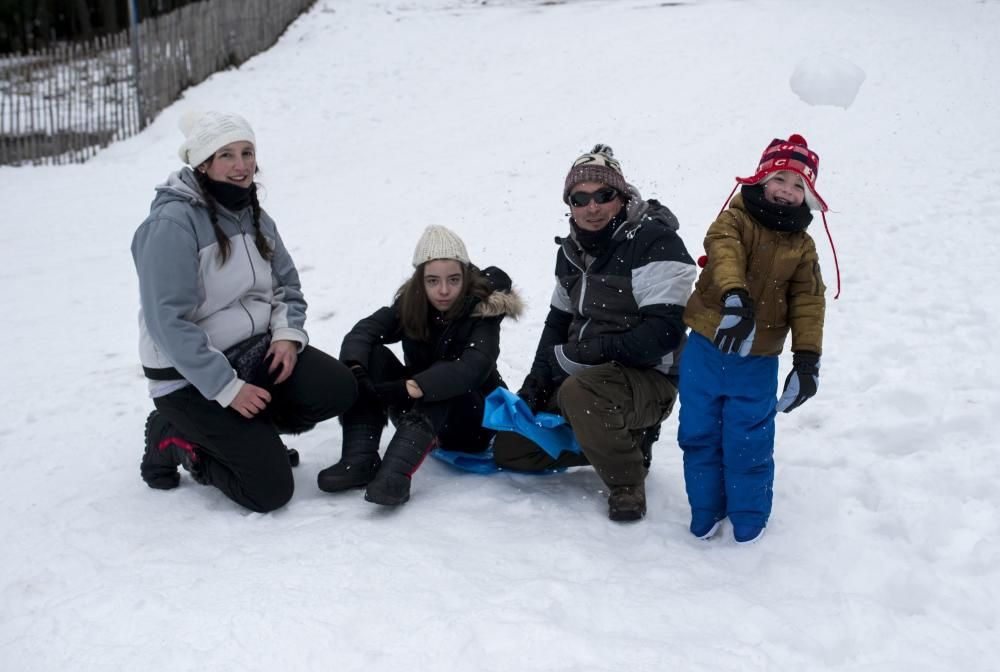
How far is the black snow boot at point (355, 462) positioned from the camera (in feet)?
10.4

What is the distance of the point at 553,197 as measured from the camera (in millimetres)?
7031

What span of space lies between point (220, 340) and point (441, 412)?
0.91 m

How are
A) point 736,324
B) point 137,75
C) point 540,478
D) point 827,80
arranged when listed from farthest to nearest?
point 137,75 → point 827,80 → point 540,478 → point 736,324

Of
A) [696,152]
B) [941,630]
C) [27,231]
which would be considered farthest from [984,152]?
[27,231]

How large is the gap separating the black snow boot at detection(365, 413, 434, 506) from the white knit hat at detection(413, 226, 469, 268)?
647 millimetres

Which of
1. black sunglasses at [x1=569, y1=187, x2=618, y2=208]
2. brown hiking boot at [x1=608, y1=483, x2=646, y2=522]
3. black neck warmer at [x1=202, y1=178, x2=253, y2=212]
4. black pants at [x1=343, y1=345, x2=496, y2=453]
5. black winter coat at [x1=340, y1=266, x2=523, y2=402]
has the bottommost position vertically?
brown hiking boot at [x1=608, y1=483, x2=646, y2=522]

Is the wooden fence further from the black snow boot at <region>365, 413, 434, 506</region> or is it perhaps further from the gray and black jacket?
the gray and black jacket

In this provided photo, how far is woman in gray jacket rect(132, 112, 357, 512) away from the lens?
2930 mm

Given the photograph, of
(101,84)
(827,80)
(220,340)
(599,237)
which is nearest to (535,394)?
(599,237)

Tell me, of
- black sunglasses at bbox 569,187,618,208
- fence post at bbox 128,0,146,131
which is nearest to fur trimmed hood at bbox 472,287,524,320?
black sunglasses at bbox 569,187,618,208

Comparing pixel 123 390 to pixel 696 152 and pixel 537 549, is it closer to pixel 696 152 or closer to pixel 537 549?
pixel 537 549

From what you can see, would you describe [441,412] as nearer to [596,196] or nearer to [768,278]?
[596,196]

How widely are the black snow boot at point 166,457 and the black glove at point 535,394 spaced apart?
4.29ft

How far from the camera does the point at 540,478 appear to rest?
343 centimetres
